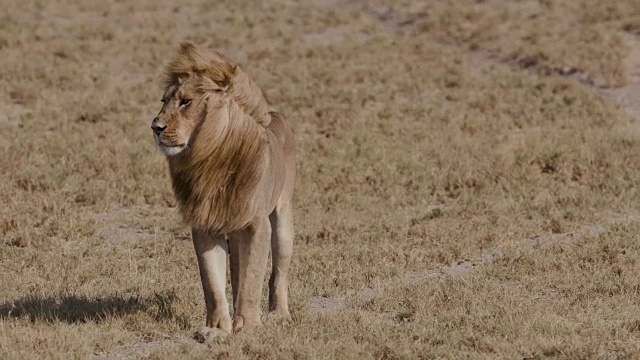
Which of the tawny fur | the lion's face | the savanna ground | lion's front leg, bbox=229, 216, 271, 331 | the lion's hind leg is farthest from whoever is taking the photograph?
the lion's hind leg

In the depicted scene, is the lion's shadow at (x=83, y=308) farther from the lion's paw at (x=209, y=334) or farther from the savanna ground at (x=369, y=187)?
the lion's paw at (x=209, y=334)

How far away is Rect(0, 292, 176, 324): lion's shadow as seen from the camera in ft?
25.2

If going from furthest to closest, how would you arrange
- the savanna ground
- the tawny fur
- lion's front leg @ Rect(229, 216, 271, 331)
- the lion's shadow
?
1. the lion's shadow
2. the savanna ground
3. lion's front leg @ Rect(229, 216, 271, 331)
4. the tawny fur

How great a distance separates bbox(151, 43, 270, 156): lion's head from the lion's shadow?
166 centimetres

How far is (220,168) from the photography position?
6.77 meters

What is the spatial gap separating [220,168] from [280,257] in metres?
1.33

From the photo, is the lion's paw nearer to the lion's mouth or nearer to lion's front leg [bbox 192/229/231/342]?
lion's front leg [bbox 192/229/231/342]

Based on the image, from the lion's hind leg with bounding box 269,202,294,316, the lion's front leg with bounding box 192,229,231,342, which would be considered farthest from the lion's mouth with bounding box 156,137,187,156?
the lion's hind leg with bounding box 269,202,294,316

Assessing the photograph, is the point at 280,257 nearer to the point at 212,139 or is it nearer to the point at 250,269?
the point at 250,269

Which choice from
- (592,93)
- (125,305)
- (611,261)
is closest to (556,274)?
(611,261)

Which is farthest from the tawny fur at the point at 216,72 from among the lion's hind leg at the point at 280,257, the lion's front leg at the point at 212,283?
the lion's hind leg at the point at 280,257

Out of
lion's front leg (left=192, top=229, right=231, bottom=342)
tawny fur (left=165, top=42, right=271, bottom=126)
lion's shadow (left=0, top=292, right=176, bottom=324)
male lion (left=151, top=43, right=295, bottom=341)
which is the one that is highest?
tawny fur (left=165, top=42, right=271, bottom=126)

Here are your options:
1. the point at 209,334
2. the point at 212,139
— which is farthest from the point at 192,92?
the point at 209,334

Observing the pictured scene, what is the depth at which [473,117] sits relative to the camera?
17.9 meters
